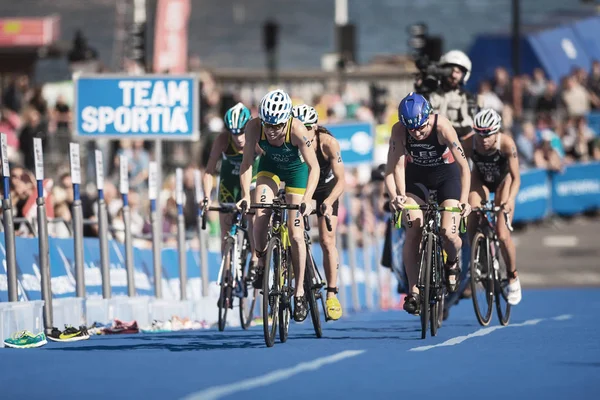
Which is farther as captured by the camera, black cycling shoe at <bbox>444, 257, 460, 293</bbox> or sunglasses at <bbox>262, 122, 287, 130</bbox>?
black cycling shoe at <bbox>444, 257, 460, 293</bbox>

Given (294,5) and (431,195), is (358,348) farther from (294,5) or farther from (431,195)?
(294,5)

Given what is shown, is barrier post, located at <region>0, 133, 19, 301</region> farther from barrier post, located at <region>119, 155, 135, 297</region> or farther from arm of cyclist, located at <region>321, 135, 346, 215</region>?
arm of cyclist, located at <region>321, 135, 346, 215</region>

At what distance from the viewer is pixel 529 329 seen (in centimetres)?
1448

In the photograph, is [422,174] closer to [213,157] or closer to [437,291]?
[437,291]

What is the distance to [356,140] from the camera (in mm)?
23906

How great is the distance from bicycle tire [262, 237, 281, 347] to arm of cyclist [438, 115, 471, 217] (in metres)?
1.97

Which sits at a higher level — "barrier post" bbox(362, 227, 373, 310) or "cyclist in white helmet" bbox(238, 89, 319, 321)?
"cyclist in white helmet" bbox(238, 89, 319, 321)

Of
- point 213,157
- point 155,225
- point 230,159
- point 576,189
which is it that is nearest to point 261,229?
point 213,157

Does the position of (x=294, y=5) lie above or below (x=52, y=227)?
above

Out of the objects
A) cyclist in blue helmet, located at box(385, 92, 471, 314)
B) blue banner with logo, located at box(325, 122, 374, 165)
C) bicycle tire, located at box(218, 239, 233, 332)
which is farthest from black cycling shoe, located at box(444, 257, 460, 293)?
blue banner with logo, located at box(325, 122, 374, 165)

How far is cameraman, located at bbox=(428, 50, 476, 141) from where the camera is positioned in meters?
16.3

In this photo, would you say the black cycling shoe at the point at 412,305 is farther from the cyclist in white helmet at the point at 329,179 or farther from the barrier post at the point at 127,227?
the barrier post at the point at 127,227

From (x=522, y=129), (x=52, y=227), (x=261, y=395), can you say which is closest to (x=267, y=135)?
(x=261, y=395)

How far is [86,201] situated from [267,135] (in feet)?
22.1
